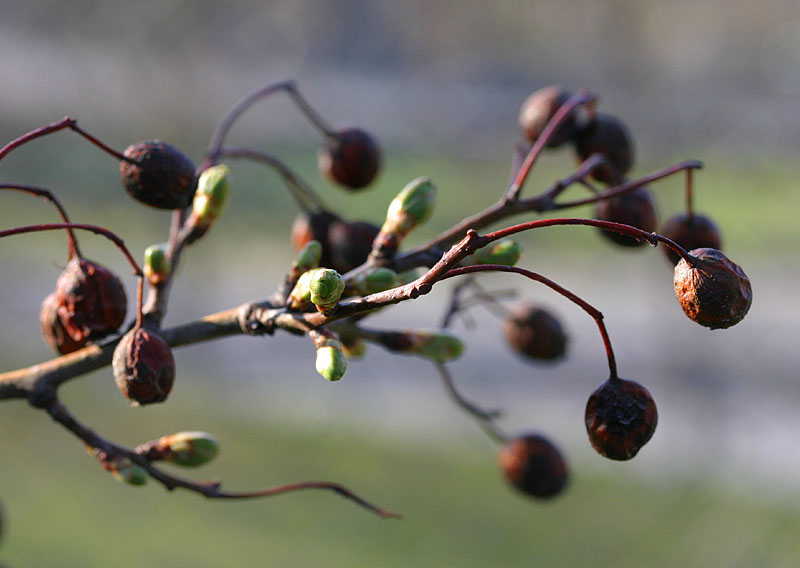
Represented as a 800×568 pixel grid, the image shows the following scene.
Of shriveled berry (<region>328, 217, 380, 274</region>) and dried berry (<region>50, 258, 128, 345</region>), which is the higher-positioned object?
shriveled berry (<region>328, 217, 380, 274</region>)

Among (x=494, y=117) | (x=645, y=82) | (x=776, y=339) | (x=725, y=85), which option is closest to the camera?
(x=645, y=82)

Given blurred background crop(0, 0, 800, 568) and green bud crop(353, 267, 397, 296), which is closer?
green bud crop(353, 267, 397, 296)

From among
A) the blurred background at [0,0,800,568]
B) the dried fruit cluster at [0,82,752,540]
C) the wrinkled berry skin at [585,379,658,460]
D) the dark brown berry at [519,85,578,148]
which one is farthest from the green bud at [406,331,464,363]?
the blurred background at [0,0,800,568]

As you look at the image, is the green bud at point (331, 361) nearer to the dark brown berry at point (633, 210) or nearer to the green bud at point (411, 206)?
the green bud at point (411, 206)

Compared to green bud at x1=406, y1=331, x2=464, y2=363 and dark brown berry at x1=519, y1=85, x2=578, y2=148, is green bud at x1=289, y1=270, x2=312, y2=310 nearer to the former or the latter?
green bud at x1=406, y1=331, x2=464, y2=363

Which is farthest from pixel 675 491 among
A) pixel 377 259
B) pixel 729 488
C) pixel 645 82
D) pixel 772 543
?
pixel 377 259

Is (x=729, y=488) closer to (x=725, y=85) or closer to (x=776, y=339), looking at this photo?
(x=776, y=339)
